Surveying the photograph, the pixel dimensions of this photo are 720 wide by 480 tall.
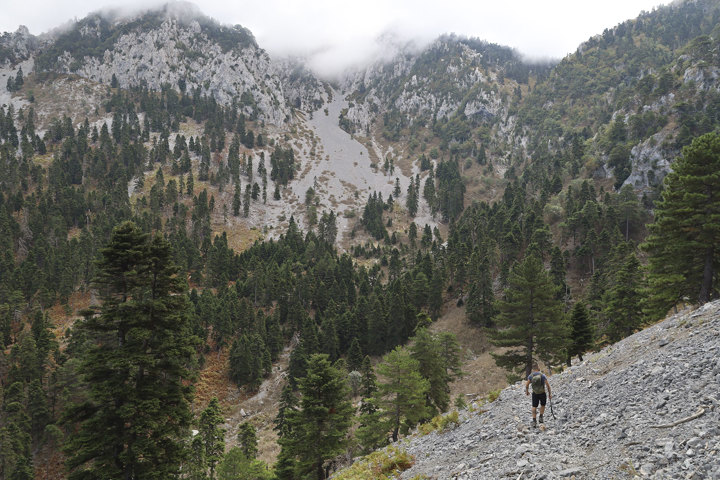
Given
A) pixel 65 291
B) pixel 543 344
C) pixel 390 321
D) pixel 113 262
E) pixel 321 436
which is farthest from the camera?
pixel 65 291

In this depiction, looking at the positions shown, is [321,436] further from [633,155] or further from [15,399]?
[633,155]

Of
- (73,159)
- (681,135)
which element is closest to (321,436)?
(681,135)

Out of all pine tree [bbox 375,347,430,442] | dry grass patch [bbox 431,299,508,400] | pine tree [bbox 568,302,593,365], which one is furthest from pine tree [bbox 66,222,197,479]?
pine tree [bbox 568,302,593,365]

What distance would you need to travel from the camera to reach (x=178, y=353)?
15414mm

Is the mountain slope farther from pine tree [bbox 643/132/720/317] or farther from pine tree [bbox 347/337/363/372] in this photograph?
pine tree [bbox 347/337/363/372]

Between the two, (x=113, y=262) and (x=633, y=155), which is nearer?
(x=113, y=262)

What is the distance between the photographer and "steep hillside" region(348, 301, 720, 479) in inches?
329

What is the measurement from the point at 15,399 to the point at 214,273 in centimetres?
5344

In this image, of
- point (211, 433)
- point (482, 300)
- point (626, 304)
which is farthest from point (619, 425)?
point (482, 300)

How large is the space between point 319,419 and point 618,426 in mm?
21656

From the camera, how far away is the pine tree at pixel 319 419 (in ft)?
90.0

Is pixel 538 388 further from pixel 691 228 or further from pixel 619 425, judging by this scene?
pixel 691 228

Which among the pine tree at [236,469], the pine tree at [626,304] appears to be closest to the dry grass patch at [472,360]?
the pine tree at [626,304]

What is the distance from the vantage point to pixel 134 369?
14719 mm
